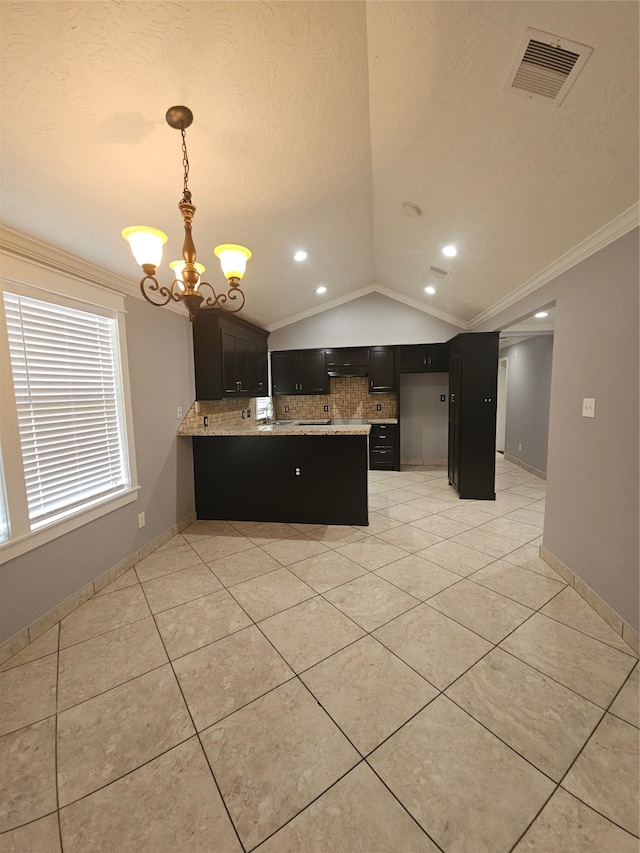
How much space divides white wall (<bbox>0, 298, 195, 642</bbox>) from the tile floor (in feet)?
0.78

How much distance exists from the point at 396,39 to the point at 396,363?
4.40 m

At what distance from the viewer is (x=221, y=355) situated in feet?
12.8

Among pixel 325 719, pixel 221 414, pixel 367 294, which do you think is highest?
pixel 367 294

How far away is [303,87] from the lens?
1622 millimetres

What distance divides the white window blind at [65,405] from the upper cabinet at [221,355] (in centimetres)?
116

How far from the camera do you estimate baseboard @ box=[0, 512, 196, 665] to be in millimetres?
1950

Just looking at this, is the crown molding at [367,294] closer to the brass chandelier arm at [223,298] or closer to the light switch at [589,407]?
the brass chandelier arm at [223,298]

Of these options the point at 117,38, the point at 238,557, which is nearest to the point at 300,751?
the point at 238,557

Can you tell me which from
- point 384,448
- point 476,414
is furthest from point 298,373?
point 476,414

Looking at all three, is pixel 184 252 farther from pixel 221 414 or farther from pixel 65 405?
pixel 221 414

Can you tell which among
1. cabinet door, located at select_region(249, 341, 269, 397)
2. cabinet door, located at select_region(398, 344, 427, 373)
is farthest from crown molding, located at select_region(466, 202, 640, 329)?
cabinet door, located at select_region(249, 341, 269, 397)

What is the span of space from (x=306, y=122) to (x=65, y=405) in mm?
2326

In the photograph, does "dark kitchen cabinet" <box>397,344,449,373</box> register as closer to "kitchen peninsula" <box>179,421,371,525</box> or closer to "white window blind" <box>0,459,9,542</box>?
"kitchen peninsula" <box>179,421,371,525</box>

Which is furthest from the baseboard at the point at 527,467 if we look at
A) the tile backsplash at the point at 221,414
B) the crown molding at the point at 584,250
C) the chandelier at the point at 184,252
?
the chandelier at the point at 184,252
